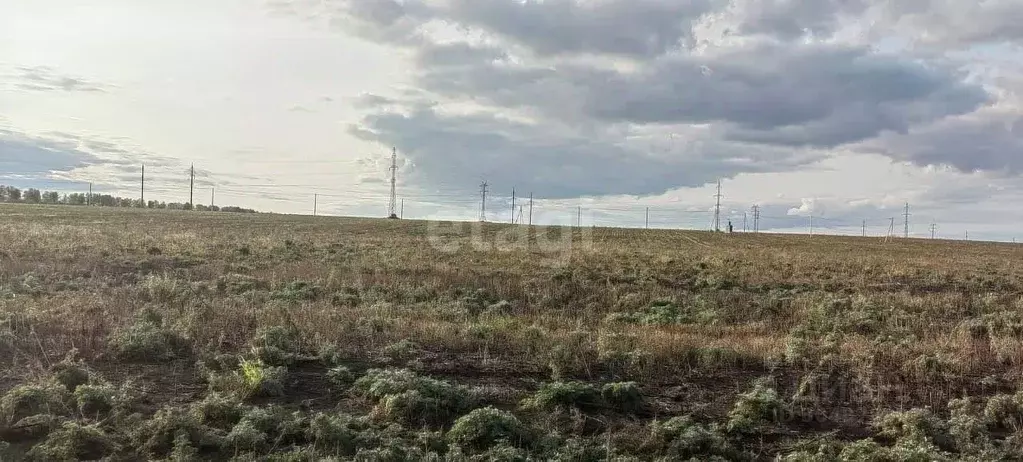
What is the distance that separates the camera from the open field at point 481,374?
5820 millimetres

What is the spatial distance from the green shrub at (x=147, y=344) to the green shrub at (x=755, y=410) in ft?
22.1

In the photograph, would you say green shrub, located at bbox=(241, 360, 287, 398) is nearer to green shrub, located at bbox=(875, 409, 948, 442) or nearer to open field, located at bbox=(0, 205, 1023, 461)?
open field, located at bbox=(0, 205, 1023, 461)

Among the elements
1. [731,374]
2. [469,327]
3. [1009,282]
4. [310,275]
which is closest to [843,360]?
[731,374]

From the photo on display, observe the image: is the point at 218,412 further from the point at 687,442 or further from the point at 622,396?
the point at 687,442

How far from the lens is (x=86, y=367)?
7352 millimetres

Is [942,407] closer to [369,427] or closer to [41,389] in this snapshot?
[369,427]

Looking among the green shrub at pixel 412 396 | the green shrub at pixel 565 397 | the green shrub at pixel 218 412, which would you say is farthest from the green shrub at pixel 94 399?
the green shrub at pixel 565 397

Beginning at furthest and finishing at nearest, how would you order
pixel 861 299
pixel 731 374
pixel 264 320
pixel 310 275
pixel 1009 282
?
pixel 1009 282 < pixel 310 275 < pixel 861 299 < pixel 264 320 < pixel 731 374

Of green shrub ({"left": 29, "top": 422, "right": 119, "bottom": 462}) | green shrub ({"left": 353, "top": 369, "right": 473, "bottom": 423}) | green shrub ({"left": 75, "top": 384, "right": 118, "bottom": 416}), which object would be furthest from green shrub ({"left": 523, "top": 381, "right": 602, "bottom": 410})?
green shrub ({"left": 75, "top": 384, "right": 118, "bottom": 416})

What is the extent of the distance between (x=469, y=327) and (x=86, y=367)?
5.16 metres

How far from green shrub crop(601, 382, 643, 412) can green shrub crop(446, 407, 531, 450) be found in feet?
4.46

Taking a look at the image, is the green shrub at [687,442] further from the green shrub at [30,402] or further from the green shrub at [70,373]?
the green shrub at [70,373]

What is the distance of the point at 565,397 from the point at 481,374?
5.06 feet

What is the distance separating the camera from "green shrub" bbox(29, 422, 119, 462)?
527 cm
